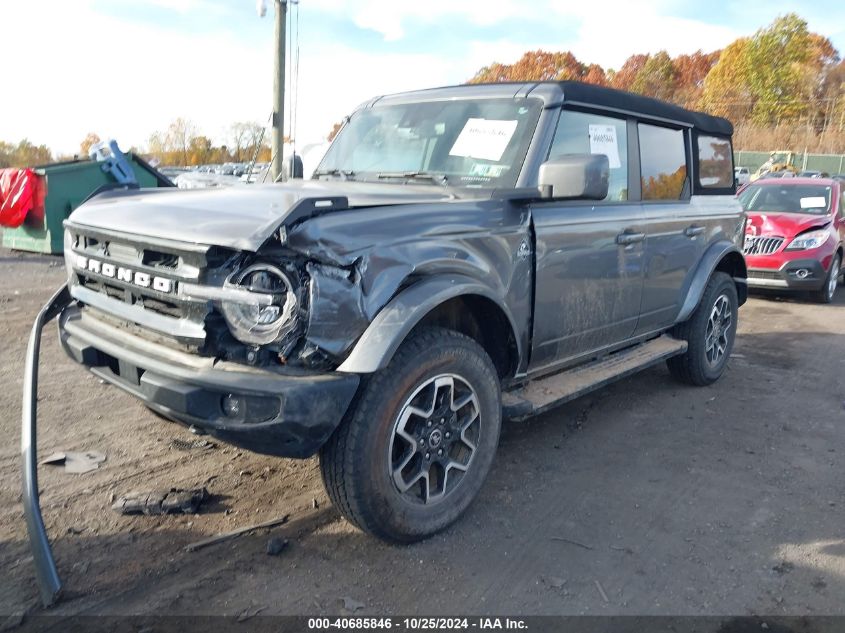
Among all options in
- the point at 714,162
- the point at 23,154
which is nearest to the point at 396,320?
the point at 714,162

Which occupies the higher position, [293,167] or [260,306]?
[293,167]

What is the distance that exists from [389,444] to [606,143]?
246cm

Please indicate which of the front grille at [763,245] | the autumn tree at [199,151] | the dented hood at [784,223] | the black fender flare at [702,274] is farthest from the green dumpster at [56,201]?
the autumn tree at [199,151]

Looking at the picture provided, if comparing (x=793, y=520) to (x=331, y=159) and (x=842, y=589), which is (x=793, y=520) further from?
(x=331, y=159)

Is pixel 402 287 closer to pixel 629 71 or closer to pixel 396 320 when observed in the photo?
pixel 396 320

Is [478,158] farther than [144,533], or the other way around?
[478,158]

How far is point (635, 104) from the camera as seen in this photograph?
4605 millimetres

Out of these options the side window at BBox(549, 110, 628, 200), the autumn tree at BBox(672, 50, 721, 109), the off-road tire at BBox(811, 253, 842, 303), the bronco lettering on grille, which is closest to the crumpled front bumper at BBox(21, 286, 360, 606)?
the bronco lettering on grille

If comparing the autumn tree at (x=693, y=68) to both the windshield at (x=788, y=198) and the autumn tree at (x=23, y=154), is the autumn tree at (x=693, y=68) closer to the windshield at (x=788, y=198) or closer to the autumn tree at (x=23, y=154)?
the autumn tree at (x=23, y=154)

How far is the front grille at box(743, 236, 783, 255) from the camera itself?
950 centimetres

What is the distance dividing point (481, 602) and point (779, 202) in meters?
9.46

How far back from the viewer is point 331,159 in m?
4.62

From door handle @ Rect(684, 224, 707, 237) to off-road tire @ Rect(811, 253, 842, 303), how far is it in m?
5.28

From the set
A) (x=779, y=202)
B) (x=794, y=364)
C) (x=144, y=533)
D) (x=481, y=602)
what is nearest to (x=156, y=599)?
(x=144, y=533)
